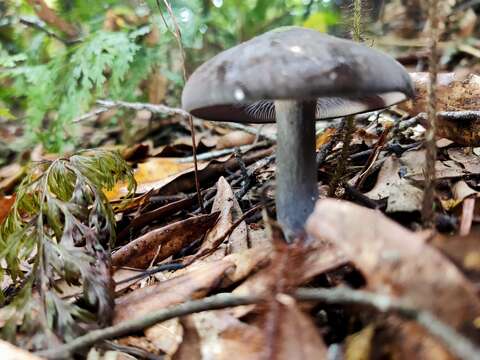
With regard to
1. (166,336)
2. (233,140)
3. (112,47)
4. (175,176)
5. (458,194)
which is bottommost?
(233,140)

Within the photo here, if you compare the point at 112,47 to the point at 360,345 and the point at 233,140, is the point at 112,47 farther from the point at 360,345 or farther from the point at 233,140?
the point at 360,345

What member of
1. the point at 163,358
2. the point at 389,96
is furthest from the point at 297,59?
the point at 163,358

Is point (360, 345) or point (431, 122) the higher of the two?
point (431, 122)

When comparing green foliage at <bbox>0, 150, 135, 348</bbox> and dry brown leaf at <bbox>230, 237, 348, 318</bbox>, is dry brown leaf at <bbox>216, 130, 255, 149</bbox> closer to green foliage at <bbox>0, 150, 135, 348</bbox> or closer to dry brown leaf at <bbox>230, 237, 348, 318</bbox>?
green foliage at <bbox>0, 150, 135, 348</bbox>

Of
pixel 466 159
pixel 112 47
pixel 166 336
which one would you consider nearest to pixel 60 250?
pixel 166 336

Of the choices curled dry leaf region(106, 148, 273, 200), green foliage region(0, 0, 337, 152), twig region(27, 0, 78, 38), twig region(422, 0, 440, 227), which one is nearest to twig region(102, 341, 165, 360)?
twig region(422, 0, 440, 227)

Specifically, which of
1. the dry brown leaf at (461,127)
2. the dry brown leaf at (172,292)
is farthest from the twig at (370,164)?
the dry brown leaf at (172,292)
